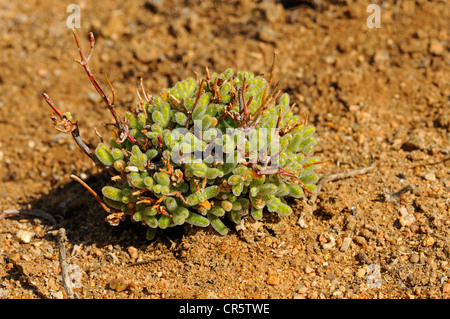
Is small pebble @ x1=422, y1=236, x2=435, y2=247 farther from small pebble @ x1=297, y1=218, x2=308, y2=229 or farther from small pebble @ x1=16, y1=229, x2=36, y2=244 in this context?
small pebble @ x1=16, y1=229, x2=36, y2=244

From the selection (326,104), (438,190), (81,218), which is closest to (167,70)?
(326,104)

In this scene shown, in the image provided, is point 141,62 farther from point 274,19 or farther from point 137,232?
point 137,232

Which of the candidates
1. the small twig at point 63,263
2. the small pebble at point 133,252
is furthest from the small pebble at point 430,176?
the small twig at point 63,263

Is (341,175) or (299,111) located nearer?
(341,175)

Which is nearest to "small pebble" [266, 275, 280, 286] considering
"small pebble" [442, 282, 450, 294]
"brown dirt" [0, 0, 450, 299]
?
"brown dirt" [0, 0, 450, 299]

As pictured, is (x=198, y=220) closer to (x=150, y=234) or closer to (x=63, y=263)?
(x=150, y=234)

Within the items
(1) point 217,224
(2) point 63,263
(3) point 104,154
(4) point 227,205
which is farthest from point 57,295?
(4) point 227,205
